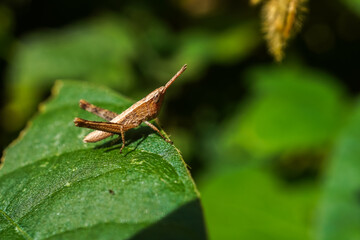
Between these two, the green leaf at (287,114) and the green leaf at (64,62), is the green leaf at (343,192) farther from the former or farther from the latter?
the green leaf at (64,62)

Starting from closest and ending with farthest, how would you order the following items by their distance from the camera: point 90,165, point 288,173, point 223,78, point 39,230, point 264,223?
1. point 39,230
2. point 90,165
3. point 264,223
4. point 288,173
5. point 223,78

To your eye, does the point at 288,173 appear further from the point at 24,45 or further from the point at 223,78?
the point at 24,45

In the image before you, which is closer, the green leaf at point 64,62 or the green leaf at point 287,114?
the green leaf at point 287,114

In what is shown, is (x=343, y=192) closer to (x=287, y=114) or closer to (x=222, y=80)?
(x=287, y=114)

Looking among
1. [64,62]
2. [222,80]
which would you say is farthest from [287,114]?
[64,62]

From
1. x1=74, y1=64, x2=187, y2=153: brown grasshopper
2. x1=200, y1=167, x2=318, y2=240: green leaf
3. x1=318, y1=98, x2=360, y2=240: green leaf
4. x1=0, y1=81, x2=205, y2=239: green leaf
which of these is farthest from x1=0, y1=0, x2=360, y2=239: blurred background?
x1=0, y1=81, x2=205, y2=239: green leaf

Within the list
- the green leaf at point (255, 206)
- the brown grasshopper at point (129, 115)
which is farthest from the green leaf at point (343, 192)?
the brown grasshopper at point (129, 115)

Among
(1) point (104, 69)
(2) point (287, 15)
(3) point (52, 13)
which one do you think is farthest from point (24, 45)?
(2) point (287, 15)
